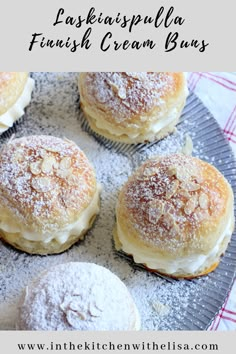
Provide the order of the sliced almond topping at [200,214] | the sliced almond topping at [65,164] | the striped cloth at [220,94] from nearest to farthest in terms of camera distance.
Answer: the sliced almond topping at [200,214] < the sliced almond topping at [65,164] < the striped cloth at [220,94]

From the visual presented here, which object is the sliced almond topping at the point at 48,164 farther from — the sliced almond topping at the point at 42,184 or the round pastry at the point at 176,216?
the round pastry at the point at 176,216

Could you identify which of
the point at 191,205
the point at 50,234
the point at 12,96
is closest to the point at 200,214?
the point at 191,205

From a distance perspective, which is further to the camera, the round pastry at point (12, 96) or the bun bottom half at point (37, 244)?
the round pastry at point (12, 96)

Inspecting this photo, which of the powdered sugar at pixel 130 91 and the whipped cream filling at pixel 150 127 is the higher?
the powdered sugar at pixel 130 91

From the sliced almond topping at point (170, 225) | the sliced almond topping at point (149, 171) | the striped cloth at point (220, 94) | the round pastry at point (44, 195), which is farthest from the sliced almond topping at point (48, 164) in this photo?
the striped cloth at point (220, 94)

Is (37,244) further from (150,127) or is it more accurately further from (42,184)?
(150,127)

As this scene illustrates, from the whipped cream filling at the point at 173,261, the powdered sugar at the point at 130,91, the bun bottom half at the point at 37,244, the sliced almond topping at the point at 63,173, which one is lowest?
the bun bottom half at the point at 37,244
